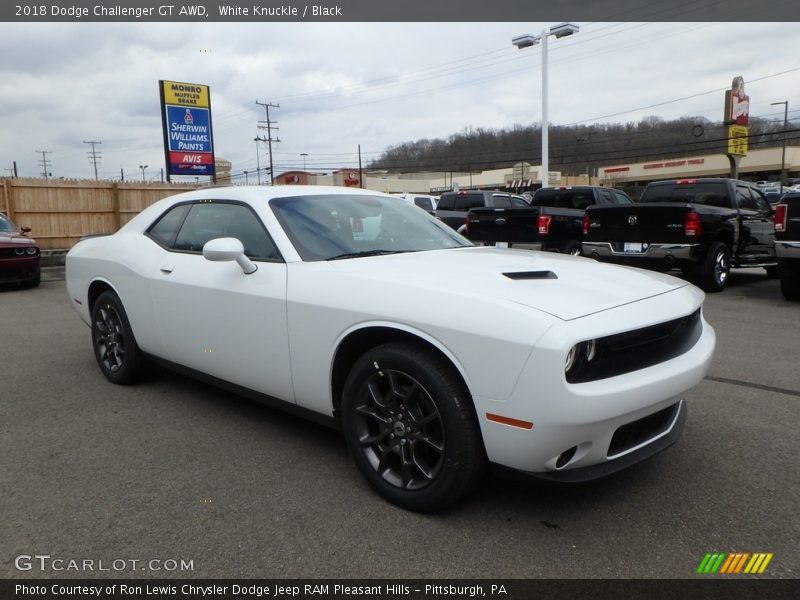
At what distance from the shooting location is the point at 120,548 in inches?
100.0

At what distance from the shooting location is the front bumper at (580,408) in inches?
90.5

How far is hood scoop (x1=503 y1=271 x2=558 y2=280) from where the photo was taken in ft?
9.52

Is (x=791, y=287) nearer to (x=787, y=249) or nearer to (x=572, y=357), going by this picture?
(x=787, y=249)

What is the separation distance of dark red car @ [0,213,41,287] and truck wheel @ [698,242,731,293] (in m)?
11.7

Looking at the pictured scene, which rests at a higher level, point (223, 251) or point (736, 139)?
point (736, 139)

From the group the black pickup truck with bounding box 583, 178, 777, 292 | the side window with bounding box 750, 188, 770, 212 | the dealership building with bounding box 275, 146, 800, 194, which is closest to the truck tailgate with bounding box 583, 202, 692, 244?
the black pickup truck with bounding box 583, 178, 777, 292

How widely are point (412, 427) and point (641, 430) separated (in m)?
1.02

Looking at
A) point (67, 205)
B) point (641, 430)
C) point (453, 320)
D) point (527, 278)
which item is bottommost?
point (641, 430)

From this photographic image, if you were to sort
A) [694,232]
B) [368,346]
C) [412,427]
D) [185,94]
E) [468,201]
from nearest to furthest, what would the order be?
1. [412,427]
2. [368,346]
3. [694,232]
4. [468,201]
5. [185,94]

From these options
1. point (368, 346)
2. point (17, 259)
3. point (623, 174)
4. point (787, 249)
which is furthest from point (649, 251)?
point (623, 174)

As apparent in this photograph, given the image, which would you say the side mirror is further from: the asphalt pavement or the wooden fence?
the wooden fence

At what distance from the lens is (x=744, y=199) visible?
416 inches

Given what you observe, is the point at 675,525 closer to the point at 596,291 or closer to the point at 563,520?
the point at 563,520

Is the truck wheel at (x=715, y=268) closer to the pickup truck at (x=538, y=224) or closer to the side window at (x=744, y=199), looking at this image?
the side window at (x=744, y=199)
